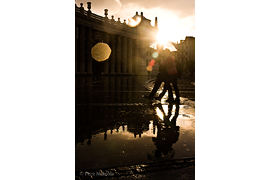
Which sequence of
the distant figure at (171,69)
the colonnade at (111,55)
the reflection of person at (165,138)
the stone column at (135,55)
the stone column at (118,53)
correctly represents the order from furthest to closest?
the stone column at (135,55) < the stone column at (118,53) < the colonnade at (111,55) < the distant figure at (171,69) < the reflection of person at (165,138)

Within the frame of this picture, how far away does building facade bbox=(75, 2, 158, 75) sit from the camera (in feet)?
107

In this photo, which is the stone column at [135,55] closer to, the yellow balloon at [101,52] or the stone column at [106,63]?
the yellow balloon at [101,52]

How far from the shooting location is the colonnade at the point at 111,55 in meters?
32.5

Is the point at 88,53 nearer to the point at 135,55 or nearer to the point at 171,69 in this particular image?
the point at 135,55

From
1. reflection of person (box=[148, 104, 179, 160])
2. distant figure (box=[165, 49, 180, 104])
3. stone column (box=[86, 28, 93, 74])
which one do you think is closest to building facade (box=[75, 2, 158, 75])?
stone column (box=[86, 28, 93, 74])

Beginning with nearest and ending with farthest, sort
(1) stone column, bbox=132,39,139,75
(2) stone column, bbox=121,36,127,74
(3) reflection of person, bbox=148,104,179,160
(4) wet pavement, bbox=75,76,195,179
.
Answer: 1. (4) wet pavement, bbox=75,76,195,179
2. (3) reflection of person, bbox=148,104,179,160
3. (2) stone column, bbox=121,36,127,74
4. (1) stone column, bbox=132,39,139,75

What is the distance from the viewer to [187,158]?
7.98ft

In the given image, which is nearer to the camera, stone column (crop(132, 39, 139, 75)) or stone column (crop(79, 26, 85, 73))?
stone column (crop(79, 26, 85, 73))

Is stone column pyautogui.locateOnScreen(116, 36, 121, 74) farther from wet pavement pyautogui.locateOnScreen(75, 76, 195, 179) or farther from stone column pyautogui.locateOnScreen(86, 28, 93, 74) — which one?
wet pavement pyautogui.locateOnScreen(75, 76, 195, 179)

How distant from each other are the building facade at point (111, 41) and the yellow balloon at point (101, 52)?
658 millimetres

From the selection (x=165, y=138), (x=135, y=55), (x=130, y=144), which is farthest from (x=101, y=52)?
(x=130, y=144)

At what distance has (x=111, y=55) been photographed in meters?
→ 42.1

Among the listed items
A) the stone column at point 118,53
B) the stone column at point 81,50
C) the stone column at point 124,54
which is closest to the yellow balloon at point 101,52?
the stone column at point 118,53
